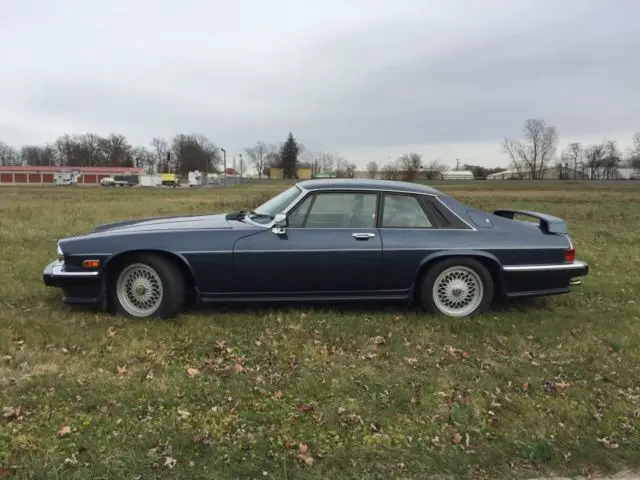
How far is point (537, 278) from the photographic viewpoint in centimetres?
525

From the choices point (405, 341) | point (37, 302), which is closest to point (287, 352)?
point (405, 341)

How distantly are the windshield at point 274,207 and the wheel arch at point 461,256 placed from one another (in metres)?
1.44

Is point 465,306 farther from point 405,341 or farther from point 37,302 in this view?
point 37,302

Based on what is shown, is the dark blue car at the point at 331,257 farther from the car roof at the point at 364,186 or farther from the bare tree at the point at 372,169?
the bare tree at the point at 372,169

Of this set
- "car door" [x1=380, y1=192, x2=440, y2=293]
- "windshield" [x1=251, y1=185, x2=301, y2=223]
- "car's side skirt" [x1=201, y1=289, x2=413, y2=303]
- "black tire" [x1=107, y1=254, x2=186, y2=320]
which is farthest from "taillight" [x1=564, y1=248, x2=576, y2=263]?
"black tire" [x1=107, y1=254, x2=186, y2=320]

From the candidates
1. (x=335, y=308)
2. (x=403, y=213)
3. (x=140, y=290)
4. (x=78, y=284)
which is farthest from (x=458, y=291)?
(x=78, y=284)

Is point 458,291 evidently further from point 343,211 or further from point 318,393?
point 318,393

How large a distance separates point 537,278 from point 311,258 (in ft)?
7.34

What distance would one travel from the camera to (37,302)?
224 inches

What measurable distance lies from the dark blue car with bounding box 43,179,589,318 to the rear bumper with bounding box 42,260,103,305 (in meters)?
0.01

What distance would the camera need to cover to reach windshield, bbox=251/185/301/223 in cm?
→ 531

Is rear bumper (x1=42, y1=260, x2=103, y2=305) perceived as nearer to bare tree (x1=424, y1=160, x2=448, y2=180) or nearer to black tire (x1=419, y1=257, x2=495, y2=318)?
black tire (x1=419, y1=257, x2=495, y2=318)

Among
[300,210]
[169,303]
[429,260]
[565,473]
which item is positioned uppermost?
[300,210]

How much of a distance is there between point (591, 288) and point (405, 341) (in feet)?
11.1
